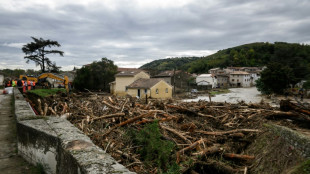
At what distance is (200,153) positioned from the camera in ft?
13.5

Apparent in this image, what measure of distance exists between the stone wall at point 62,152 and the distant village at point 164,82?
4882 mm

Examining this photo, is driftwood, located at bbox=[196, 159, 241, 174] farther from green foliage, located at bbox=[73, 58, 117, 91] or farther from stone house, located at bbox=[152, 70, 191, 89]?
stone house, located at bbox=[152, 70, 191, 89]

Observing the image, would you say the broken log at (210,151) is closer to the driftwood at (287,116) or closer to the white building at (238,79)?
the driftwood at (287,116)

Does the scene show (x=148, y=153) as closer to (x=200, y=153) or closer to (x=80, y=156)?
(x=200, y=153)

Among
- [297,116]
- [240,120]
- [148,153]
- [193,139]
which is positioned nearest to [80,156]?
[148,153]

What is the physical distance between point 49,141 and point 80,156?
0.97 meters

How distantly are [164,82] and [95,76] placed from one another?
16.1 meters

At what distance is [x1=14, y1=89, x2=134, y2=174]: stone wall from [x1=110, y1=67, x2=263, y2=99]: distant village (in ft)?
16.0

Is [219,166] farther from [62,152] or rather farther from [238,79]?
[238,79]

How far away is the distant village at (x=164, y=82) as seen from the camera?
36.4 meters

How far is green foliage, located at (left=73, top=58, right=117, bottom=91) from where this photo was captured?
127 feet

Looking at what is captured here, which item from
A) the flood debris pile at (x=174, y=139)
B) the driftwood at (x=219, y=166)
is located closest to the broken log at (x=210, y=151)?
the flood debris pile at (x=174, y=139)

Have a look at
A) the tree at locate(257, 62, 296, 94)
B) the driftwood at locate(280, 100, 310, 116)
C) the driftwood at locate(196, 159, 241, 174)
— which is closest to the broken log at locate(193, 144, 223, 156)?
the driftwood at locate(196, 159, 241, 174)

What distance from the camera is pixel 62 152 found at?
7.41 feet
